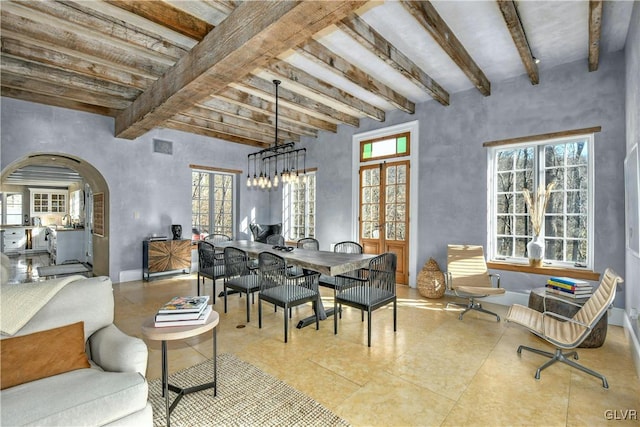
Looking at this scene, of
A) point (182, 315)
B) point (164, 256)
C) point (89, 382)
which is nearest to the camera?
point (89, 382)

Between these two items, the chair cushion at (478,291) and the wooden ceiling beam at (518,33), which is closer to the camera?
the wooden ceiling beam at (518,33)

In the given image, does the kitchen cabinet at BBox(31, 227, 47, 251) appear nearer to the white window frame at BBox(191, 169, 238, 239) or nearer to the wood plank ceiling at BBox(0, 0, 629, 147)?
the white window frame at BBox(191, 169, 238, 239)

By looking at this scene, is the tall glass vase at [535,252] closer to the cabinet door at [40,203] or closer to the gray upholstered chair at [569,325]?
the gray upholstered chair at [569,325]

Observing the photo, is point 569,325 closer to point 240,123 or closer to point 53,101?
point 240,123

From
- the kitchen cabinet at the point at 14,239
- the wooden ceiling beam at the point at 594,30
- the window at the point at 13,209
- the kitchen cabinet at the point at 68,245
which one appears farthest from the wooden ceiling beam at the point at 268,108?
the window at the point at 13,209

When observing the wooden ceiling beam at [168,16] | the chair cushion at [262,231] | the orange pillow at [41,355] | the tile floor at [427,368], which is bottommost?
the tile floor at [427,368]

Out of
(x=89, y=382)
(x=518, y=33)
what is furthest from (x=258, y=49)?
(x=518, y=33)

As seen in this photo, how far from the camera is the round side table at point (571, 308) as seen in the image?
2959 millimetres

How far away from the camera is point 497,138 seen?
4.38 metres

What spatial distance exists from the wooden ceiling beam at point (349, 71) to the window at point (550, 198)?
1.63 meters

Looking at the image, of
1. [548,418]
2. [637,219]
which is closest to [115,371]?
[548,418]

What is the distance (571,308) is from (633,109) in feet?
6.54

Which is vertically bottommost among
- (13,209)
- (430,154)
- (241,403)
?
(241,403)

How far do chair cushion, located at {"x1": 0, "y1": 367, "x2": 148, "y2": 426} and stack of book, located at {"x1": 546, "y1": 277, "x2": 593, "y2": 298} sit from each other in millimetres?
3841
